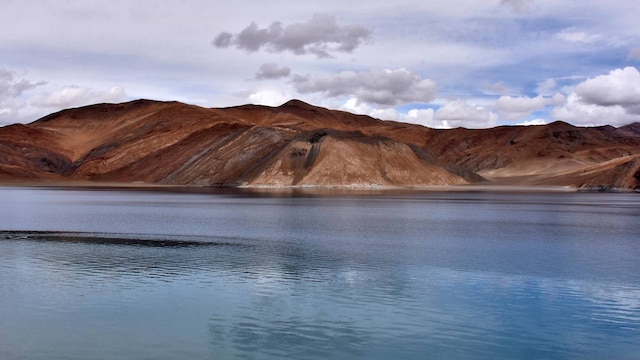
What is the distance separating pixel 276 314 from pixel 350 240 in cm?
2174

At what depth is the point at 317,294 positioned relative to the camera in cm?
2547

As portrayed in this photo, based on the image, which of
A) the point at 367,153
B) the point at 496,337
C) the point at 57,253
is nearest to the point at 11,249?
the point at 57,253

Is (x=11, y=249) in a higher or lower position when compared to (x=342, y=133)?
lower

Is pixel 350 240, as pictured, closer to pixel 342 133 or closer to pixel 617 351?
pixel 617 351

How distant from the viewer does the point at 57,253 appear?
3609 centimetres

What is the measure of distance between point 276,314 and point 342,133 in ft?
489

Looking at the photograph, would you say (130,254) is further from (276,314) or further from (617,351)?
(617,351)

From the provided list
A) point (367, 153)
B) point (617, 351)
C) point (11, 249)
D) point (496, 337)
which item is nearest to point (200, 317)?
point (496, 337)

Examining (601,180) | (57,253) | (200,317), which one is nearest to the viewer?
(200,317)

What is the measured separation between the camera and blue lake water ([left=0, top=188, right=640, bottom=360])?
62.0 ft

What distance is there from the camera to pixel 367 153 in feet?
535

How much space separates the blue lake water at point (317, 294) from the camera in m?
18.9

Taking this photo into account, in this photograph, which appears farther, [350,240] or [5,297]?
[350,240]

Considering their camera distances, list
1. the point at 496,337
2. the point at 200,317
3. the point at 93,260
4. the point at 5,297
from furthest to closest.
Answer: the point at 93,260
the point at 5,297
the point at 200,317
the point at 496,337
